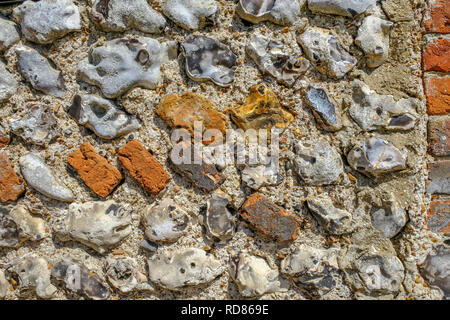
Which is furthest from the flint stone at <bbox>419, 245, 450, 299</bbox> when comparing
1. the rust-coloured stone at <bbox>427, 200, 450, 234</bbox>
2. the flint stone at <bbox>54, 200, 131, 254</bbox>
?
→ the flint stone at <bbox>54, 200, 131, 254</bbox>

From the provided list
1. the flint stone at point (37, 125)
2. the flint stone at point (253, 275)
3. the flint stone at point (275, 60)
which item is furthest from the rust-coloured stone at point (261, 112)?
the flint stone at point (37, 125)

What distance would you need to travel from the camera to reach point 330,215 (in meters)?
0.81

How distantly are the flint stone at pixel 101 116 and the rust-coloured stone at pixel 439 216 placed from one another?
25.8 inches

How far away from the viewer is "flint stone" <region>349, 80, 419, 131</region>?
80cm

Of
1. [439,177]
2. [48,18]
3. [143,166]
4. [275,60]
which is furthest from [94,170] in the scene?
[439,177]

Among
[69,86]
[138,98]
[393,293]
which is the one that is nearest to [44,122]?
[69,86]

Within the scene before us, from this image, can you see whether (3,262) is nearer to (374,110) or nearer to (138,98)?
(138,98)

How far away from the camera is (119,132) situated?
81cm

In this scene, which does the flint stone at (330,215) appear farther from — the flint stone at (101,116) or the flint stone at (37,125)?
the flint stone at (37,125)

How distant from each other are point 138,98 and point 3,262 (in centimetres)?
49

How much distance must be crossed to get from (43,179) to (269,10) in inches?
23.2

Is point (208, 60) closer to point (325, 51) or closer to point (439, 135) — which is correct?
point (325, 51)

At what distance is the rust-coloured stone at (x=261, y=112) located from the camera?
2.62 feet

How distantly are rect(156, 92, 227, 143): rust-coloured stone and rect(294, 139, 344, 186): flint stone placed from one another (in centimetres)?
18
